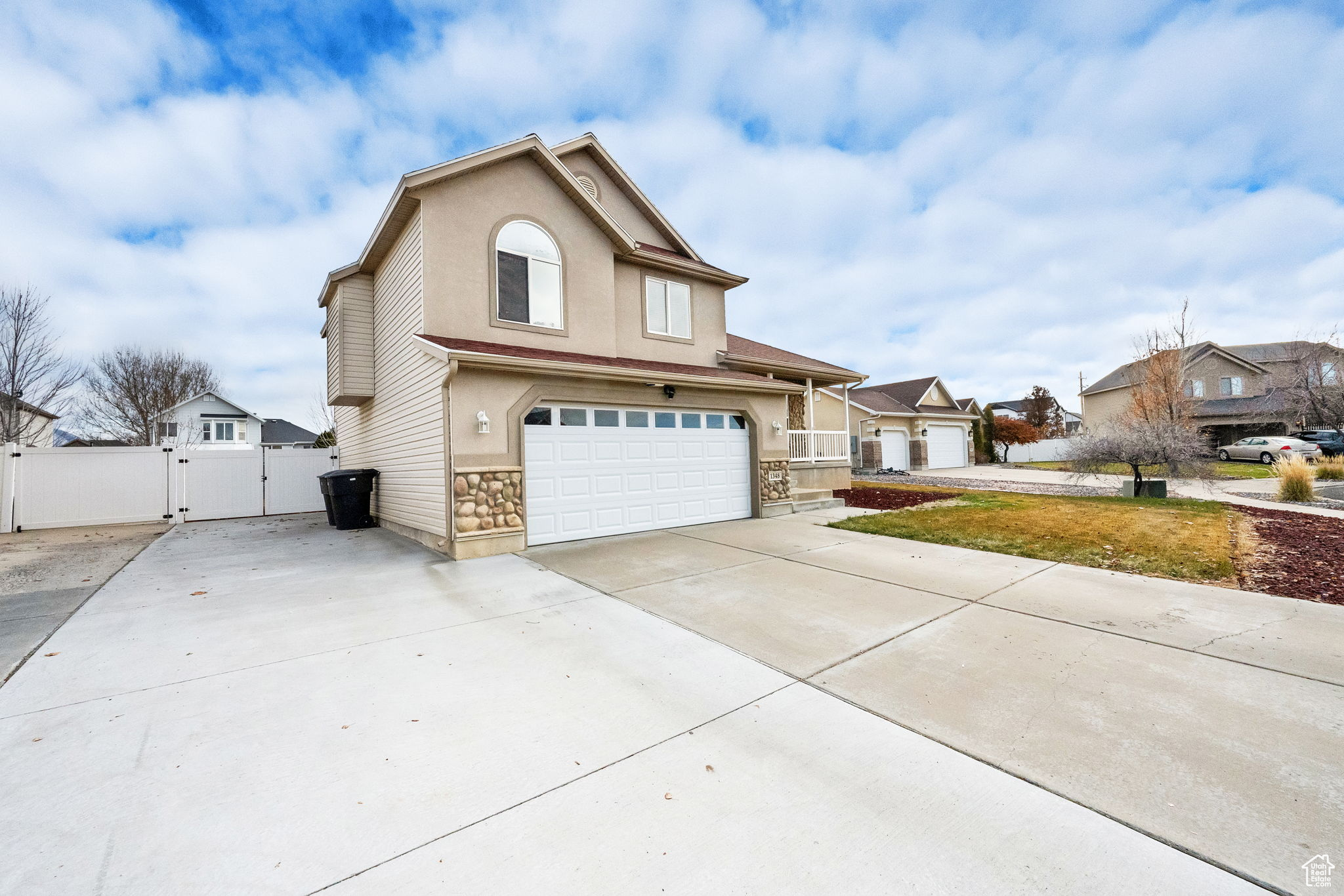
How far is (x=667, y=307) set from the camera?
11531 millimetres

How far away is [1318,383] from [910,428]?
1374 centimetres

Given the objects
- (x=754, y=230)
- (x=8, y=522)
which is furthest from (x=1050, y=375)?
(x=8, y=522)

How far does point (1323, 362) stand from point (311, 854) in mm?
34680

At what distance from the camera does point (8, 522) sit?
10594 millimetres

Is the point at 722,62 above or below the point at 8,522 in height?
above

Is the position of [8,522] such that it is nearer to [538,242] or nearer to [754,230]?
[538,242]

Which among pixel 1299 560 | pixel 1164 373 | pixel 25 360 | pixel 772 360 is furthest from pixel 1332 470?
pixel 25 360

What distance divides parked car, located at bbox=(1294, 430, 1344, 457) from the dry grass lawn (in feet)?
69.4

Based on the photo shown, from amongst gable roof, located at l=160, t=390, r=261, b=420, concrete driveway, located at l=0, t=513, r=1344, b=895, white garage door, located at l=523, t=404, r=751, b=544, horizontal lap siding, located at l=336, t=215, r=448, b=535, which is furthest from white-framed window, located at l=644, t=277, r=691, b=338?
gable roof, located at l=160, t=390, r=261, b=420

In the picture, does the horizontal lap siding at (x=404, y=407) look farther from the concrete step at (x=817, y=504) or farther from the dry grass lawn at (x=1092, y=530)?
the concrete step at (x=817, y=504)

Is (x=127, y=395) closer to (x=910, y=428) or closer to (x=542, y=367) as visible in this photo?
(x=542, y=367)

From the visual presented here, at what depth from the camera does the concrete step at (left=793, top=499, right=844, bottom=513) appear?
11.8 meters

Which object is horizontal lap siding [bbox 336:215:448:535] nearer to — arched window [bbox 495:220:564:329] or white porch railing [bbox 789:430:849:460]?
arched window [bbox 495:220:564:329]

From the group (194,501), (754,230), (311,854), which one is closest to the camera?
(311,854)
